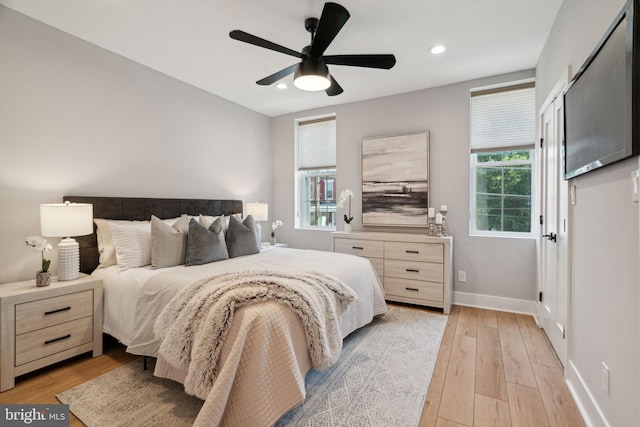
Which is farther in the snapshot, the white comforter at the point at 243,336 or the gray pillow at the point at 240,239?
the gray pillow at the point at 240,239

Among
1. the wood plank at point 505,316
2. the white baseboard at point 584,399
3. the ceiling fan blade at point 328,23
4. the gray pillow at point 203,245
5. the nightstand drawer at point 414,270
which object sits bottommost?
the wood plank at point 505,316

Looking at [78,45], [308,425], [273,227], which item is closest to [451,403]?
[308,425]

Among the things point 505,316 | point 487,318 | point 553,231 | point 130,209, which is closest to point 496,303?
point 505,316

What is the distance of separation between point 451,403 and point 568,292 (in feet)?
3.58

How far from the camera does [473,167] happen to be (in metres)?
3.64

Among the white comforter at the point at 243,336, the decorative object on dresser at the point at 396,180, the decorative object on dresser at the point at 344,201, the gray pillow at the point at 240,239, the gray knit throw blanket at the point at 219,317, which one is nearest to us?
the white comforter at the point at 243,336

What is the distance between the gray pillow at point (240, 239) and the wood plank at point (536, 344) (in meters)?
2.66

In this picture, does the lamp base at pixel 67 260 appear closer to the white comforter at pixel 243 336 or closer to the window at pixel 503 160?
the white comforter at pixel 243 336

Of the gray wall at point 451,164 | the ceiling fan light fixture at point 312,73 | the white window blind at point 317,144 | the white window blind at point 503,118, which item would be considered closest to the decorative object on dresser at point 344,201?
the gray wall at point 451,164

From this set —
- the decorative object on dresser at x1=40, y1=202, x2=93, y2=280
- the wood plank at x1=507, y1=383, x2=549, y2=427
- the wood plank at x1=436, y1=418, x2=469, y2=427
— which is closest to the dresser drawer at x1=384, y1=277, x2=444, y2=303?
the wood plank at x1=507, y1=383, x2=549, y2=427

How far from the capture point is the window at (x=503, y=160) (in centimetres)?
335

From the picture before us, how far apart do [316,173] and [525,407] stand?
377 centimetres

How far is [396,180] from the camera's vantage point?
13.0ft

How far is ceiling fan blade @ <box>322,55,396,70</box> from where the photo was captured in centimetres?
222
